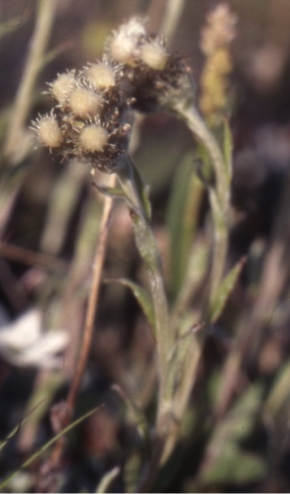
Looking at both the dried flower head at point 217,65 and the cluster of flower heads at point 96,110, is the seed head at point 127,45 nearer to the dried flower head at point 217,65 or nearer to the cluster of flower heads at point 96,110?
the cluster of flower heads at point 96,110

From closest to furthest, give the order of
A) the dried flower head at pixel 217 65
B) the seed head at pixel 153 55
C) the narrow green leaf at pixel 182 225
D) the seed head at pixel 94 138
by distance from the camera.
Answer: the seed head at pixel 94 138
the seed head at pixel 153 55
the dried flower head at pixel 217 65
the narrow green leaf at pixel 182 225

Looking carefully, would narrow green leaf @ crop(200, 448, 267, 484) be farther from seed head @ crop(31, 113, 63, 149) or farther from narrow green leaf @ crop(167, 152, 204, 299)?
seed head @ crop(31, 113, 63, 149)

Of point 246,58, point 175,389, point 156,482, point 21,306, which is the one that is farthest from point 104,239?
point 246,58

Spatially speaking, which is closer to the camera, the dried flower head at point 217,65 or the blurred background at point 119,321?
the dried flower head at point 217,65

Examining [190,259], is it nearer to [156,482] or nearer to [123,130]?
[156,482]

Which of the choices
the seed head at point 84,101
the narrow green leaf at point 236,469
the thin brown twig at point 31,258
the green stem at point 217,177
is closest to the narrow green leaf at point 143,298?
the green stem at point 217,177

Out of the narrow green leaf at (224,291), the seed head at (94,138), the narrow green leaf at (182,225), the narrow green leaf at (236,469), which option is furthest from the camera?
the narrow green leaf at (182,225)

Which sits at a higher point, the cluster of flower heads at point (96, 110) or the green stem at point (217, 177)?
the cluster of flower heads at point (96, 110)
